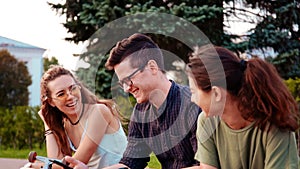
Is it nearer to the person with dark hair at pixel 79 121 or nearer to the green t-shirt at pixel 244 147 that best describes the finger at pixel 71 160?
the person with dark hair at pixel 79 121

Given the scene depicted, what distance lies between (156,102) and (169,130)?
122 millimetres

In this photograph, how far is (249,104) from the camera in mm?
1858

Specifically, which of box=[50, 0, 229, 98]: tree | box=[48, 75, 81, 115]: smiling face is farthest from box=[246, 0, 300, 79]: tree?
box=[48, 75, 81, 115]: smiling face

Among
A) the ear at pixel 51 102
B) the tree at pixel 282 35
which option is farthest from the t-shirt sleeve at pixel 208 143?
the tree at pixel 282 35

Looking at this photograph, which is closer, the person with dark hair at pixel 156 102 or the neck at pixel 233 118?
the neck at pixel 233 118

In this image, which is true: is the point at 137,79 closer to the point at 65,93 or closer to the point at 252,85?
the point at 252,85

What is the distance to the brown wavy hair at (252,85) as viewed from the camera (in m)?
1.84

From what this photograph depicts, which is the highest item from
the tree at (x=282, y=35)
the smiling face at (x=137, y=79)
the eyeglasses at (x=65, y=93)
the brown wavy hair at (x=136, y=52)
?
the tree at (x=282, y=35)

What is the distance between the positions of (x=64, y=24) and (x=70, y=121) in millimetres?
7323

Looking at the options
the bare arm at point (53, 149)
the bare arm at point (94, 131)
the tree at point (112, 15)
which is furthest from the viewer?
the tree at point (112, 15)

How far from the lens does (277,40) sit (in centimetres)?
972

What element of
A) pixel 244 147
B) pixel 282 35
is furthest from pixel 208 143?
pixel 282 35

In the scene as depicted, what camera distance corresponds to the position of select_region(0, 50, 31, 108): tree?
59.4 feet

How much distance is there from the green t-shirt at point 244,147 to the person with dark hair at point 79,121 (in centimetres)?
76
